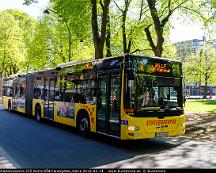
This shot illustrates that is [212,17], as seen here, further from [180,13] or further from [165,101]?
[165,101]

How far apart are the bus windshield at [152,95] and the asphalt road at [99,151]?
1337 mm

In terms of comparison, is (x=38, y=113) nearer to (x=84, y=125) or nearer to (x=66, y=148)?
(x=84, y=125)

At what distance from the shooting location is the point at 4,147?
1164 cm

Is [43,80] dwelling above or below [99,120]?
above

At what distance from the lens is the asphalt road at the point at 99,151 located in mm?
9281

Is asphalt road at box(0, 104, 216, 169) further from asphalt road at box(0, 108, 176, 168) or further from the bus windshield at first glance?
the bus windshield

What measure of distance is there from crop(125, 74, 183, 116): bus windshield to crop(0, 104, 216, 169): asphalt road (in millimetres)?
1337

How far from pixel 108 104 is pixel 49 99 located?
6.91 metres

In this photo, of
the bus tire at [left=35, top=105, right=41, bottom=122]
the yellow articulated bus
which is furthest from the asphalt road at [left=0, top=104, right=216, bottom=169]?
the bus tire at [left=35, top=105, right=41, bottom=122]

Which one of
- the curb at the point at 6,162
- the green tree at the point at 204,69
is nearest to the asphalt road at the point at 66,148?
the curb at the point at 6,162

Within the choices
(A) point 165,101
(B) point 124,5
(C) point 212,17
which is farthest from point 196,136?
(B) point 124,5

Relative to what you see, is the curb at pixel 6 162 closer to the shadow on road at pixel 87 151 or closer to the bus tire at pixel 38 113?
the shadow on road at pixel 87 151

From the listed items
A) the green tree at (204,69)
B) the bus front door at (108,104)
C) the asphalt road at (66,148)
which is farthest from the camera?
the green tree at (204,69)

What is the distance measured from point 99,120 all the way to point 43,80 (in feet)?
25.5
